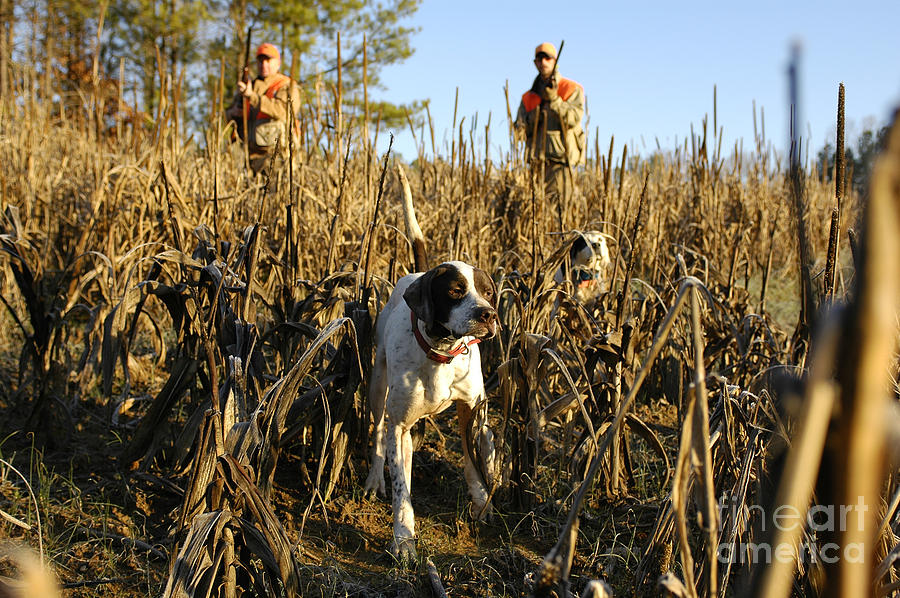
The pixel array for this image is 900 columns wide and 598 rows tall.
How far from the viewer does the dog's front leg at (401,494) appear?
2.33m

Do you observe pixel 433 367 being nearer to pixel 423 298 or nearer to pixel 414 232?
pixel 423 298

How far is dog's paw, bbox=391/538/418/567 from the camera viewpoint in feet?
7.42

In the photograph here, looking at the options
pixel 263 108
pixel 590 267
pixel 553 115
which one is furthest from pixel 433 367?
pixel 553 115

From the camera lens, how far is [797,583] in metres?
1.55

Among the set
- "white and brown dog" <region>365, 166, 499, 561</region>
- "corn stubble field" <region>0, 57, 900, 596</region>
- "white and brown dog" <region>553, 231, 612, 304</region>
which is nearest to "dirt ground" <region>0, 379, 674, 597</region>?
"corn stubble field" <region>0, 57, 900, 596</region>

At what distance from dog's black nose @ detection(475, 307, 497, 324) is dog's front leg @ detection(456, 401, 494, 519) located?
400 mm

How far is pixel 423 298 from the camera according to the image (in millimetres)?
2439

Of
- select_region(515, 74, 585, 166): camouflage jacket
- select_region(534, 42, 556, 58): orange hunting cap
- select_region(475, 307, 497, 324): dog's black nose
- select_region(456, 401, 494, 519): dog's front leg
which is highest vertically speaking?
select_region(534, 42, 556, 58): orange hunting cap

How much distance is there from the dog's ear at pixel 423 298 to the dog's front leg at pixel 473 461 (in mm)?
415

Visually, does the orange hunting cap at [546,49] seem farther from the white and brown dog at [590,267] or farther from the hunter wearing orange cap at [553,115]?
the white and brown dog at [590,267]

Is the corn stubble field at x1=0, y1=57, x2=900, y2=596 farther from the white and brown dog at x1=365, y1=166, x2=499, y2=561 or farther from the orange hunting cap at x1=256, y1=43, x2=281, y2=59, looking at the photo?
the orange hunting cap at x1=256, y1=43, x2=281, y2=59

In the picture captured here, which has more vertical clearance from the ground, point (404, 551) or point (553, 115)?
point (553, 115)

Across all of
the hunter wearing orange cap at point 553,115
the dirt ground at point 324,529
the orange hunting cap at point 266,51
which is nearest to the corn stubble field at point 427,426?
the dirt ground at point 324,529

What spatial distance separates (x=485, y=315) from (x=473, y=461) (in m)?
0.62
